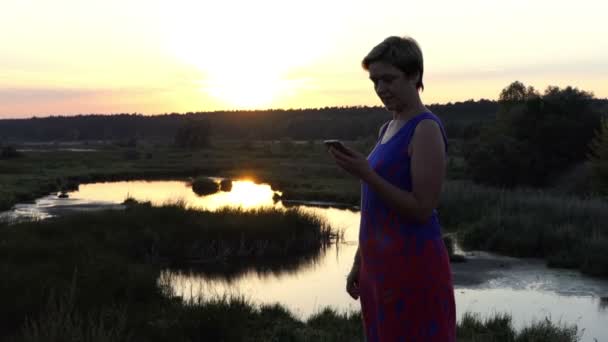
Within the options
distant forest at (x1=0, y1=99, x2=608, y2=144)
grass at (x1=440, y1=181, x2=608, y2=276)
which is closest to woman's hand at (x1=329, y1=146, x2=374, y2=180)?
grass at (x1=440, y1=181, x2=608, y2=276)

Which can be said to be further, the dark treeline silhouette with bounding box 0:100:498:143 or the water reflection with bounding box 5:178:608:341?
the dark treeline silhouette with bounding box 0:100:498:143

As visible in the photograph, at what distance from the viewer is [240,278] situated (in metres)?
14.3

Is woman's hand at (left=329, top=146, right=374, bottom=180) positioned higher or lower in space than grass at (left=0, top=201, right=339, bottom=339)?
higher

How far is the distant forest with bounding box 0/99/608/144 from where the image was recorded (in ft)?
411

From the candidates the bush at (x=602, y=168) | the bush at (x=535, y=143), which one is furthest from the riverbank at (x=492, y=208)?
the bush at (x=535, y=143)

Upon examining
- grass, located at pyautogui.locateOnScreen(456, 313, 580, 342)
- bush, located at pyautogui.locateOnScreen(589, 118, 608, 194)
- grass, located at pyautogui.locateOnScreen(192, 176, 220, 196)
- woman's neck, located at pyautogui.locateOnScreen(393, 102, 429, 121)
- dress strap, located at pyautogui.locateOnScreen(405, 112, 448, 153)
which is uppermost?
woman's neck, located at pyautogui.locateOnScreen(393, 102, 429, 121)

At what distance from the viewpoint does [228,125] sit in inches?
6127

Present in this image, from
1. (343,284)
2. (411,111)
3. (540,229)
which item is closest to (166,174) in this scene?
(540,229)

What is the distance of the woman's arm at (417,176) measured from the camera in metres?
2.42

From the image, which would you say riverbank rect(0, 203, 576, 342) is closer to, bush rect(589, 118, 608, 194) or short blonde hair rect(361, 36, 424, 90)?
short blonde hair rect(361, 36, 424, 90)

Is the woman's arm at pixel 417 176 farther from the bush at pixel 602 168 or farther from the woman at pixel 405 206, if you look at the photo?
the bush at pixel 602 168

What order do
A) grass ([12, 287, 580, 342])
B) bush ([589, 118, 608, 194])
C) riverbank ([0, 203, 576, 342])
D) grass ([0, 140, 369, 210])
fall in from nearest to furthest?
1. grass ([12, 287, 580, 342])
2. riverbank ([0, 203, 576, 342])
3. bush ([589, 118, 608, 194])
4. grass ([0, 140, 369, 210])

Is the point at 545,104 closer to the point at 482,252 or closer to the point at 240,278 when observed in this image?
the point at 482,252

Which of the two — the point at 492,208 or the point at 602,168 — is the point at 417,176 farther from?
the point at 602,168
